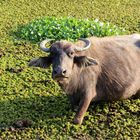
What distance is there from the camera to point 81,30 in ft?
25.3

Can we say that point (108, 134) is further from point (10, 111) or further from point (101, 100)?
point (10, 111)

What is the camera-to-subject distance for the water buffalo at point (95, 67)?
16.6 feet

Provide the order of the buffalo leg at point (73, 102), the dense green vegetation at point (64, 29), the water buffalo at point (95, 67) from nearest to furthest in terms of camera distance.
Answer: the water buffalo at point (95, 67) < the buffalo leg at point (73, 102) < the dense green vegetation at point (64, 29)

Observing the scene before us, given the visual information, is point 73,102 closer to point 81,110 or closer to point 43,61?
point 81,110

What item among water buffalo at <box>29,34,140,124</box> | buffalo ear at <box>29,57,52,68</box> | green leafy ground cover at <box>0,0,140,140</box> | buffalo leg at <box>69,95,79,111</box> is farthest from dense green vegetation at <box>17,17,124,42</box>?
buffalo ear at <box>29,57,52,68</box>

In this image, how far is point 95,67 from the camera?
213 inches

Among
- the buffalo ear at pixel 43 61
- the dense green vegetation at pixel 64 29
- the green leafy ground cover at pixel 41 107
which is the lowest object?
the green leafy ground cover at pixel 41 107

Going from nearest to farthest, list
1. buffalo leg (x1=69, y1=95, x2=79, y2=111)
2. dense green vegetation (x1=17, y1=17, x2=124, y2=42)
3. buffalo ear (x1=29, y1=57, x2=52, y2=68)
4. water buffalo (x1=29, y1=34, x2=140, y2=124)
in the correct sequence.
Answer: water buffalo (x1=29, y1=34, x2=140, y2=124), buffalo ear (x1=29, y1=57, x2=52, y2=68), buffalo leg (x1=69, y1=95, x2=79, y2=111), dense green vegetation (x1=17, y1=17, x2=124, y2=42)

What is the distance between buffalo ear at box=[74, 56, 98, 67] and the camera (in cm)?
512

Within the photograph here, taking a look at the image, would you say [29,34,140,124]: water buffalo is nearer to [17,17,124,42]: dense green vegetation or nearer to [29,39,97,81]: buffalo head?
[29,39,97,81]: buffalo head

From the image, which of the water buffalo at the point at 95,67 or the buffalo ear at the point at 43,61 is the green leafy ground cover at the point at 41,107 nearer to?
the water buffalo at the point at 95,67

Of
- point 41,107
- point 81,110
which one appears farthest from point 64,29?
point 81,110

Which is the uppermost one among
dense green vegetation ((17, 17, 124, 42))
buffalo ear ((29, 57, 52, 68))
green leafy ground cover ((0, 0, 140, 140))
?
buffalo ear ((29, 57, 52, 68))

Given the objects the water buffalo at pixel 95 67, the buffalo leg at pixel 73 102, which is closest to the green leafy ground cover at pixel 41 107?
the buffalo leg at pixel 73 102
